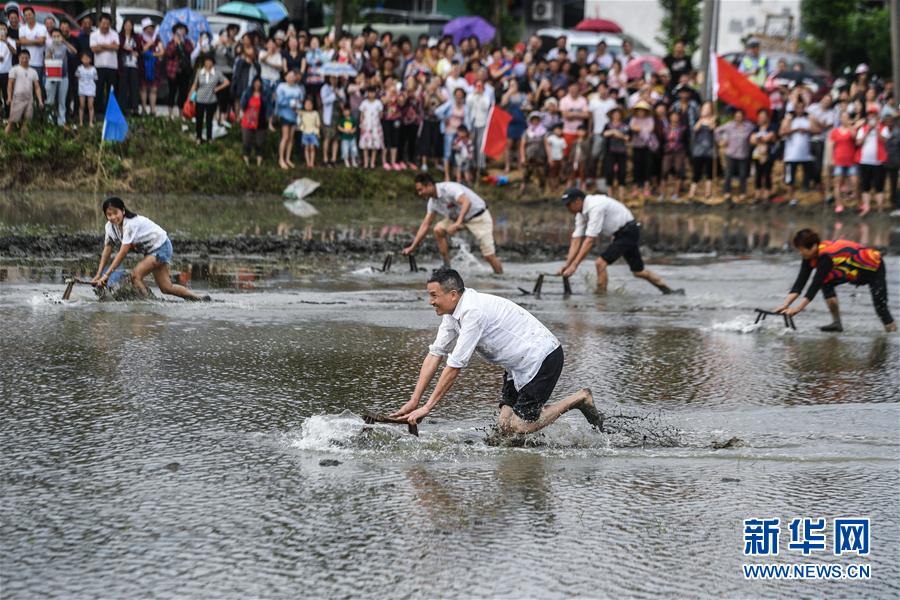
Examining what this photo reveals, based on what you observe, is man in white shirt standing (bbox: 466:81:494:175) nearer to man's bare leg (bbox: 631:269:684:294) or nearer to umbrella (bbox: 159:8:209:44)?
umbrella (bbox: 159:8:209:44)

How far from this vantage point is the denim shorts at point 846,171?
23.7 meters

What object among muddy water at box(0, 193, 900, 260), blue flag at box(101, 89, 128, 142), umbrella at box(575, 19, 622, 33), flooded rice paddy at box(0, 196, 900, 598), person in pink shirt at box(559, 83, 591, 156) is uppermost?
umbrella at box(575, 19, 622, 33)

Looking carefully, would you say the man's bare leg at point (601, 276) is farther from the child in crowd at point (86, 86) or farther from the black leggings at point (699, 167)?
the child in crowd at point (86, 86)

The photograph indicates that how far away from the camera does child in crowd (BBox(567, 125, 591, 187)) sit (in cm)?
2444

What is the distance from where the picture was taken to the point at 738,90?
24.8 m

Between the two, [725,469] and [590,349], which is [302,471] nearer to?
[725,469]

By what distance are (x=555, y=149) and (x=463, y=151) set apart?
6.03ft

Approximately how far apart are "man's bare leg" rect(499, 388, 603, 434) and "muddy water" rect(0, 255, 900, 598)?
16cm

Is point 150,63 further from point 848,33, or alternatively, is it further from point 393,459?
point 848,33

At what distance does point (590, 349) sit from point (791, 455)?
3.78 meters

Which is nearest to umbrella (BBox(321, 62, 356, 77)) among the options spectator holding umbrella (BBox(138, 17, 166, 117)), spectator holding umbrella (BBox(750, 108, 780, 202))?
spectator holding umbrella (BBox(138, 17, 166, 117))

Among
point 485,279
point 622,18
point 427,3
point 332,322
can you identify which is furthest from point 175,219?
point 622,18

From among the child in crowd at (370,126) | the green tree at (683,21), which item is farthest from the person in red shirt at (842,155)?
the green tree at (683,21)

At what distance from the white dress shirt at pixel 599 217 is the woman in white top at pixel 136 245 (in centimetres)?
479
